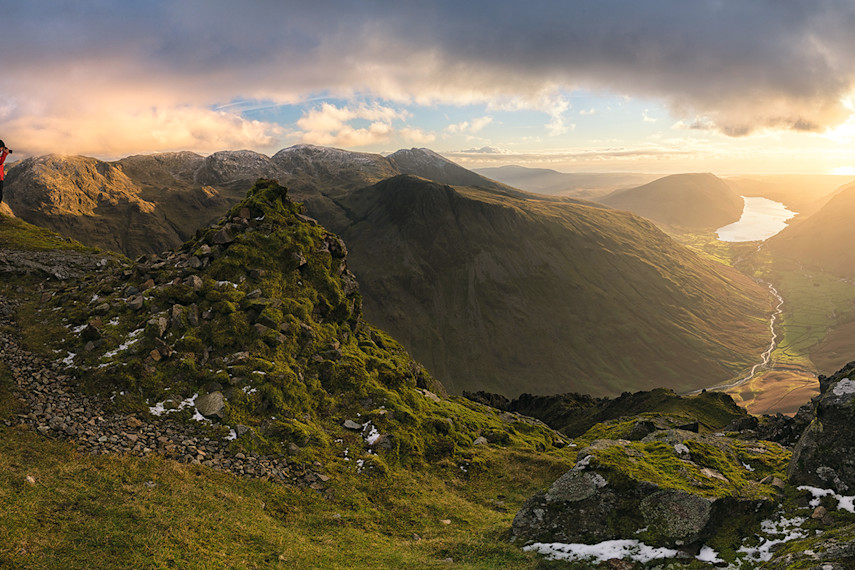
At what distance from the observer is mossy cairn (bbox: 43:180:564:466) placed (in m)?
31.7

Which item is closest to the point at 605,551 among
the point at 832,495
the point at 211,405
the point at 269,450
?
the point at 832,495

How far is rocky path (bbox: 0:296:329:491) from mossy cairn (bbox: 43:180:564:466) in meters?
1.18

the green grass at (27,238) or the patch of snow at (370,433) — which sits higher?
the green grass at (27,238)

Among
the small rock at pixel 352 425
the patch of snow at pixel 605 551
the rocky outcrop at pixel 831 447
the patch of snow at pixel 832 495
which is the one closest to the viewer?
the patch of snow at pixel 832 495

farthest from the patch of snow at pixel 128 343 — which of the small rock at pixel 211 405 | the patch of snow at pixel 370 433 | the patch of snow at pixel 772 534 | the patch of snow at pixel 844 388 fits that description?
the patch of snow at pixel 844 388

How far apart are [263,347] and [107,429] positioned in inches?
520

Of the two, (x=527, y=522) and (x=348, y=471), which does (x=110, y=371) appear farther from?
(x=527, y=522)

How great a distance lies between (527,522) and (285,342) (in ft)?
83.4

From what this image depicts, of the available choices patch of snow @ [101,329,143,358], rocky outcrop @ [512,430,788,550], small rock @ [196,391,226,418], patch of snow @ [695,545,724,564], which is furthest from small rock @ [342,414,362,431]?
patch of snow @ [695,545,724,564]

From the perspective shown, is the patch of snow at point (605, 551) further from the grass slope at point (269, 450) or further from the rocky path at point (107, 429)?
the rocky path at point (107, 429)

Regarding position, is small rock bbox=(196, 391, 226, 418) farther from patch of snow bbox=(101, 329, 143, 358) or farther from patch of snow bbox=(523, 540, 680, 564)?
patch of snow bbox=(523, 540, 680, 564)

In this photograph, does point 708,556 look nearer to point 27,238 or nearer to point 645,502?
point 645,502

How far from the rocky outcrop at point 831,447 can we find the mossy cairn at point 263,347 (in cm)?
2571

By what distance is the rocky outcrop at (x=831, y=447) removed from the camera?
70.8ft
